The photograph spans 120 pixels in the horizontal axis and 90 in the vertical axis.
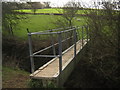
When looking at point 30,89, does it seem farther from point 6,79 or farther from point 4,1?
point 4,1

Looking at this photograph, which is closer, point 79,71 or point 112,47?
point 112,47

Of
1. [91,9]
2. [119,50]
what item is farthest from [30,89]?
[91,9]

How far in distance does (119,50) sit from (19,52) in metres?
9.11

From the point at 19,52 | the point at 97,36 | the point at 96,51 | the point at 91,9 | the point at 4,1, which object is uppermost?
the point at 4,1

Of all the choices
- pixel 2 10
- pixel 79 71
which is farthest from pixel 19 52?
pixel 79 71

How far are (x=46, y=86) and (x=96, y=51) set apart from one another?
169 centimetres

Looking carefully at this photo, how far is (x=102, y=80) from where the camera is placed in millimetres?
4918

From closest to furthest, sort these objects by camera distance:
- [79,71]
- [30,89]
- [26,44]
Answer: [30,89] → [79,71] → [26,44]

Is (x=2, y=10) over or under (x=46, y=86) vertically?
over

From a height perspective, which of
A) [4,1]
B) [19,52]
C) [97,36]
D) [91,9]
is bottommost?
[19,52]

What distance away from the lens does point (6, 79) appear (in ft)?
19.3

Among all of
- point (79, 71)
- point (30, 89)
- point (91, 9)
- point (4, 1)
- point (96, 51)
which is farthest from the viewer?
point (4, 1)

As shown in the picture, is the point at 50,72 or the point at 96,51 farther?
the point at 96,51

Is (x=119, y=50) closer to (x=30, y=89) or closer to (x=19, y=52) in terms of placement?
(x=30, y=89)
